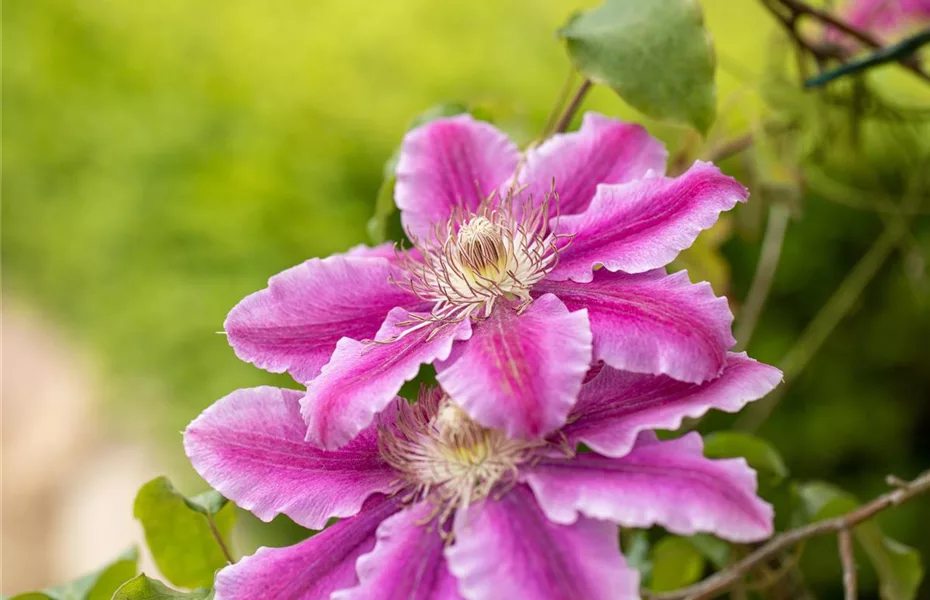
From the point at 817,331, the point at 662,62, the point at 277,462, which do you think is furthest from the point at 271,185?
the point at 277,462

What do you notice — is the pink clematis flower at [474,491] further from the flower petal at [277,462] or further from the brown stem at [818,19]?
the brown stem at [818,19]

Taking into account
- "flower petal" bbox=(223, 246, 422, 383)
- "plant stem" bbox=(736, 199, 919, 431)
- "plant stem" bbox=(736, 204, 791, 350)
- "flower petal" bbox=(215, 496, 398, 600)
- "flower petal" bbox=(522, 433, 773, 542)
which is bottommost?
"plant stem" bbox=(736, 199, 919, 431)

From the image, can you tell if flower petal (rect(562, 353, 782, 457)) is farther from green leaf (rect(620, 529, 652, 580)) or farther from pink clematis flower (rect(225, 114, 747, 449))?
green leaf (rect(620, 529, 652, 580))

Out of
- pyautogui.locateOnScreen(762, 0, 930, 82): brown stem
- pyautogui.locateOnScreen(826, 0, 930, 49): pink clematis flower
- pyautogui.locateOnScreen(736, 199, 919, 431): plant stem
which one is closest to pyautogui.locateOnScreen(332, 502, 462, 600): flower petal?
pyautogui.locateOnScreen(762, 0, 930, 82): brown stem

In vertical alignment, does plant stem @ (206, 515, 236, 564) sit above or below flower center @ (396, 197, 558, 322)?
below

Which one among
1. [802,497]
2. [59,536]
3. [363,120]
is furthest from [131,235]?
[802,497]

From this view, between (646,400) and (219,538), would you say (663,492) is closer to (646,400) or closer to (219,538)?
(646,400)
